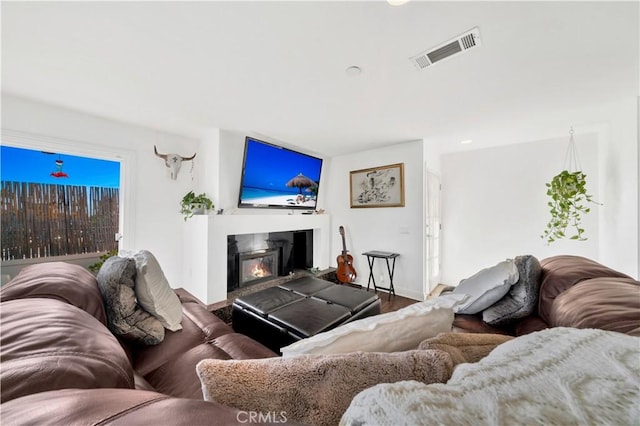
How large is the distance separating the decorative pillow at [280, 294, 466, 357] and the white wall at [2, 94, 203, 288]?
291cm

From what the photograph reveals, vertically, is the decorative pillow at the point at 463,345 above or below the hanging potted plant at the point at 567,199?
below

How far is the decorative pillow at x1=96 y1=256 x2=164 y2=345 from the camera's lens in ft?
3.80

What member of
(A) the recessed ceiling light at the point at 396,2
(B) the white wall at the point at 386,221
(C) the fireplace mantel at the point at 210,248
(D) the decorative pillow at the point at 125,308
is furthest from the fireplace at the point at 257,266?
(A) the recessed ceiling light at the point at 396,2

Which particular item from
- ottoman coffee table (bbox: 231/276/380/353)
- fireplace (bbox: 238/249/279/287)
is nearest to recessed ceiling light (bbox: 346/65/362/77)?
ottoman coffee table (bbox: 231/276/380/353)

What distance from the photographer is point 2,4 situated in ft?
3.67

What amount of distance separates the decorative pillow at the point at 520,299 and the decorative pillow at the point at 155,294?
6.63ft

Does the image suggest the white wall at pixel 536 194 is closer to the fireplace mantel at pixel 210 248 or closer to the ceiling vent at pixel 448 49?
the ceiling vent at pixel 448 49

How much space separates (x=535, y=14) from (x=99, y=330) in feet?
8.36

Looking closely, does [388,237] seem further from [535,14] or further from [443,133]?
[535,14]

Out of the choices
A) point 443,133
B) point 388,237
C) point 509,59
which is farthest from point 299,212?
point 509,59

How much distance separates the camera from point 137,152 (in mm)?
2723

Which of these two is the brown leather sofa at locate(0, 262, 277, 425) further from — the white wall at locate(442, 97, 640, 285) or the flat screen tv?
the white wall at locate(442, 97, 640, 285)

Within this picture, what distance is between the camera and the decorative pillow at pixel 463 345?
623 mm

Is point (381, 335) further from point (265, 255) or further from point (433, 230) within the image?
point (433, 230)
